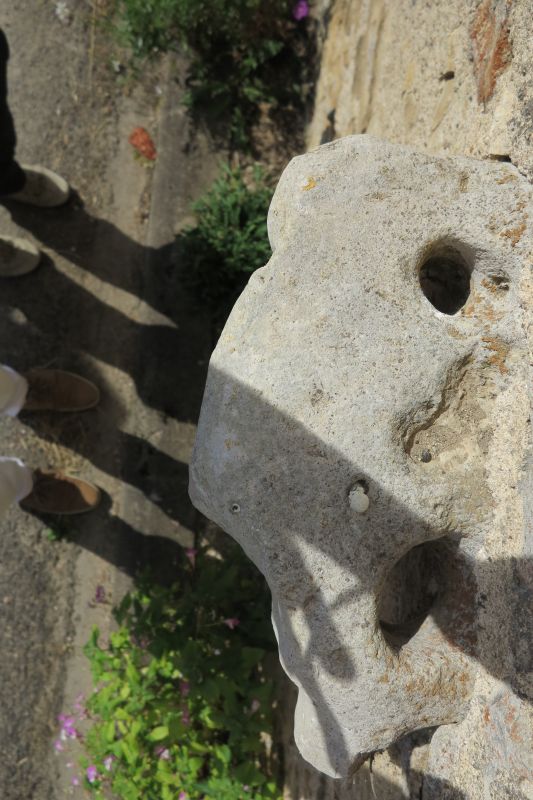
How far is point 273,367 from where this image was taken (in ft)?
4.14

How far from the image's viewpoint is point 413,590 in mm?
1618

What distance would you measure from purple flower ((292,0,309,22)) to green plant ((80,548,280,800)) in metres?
2.70

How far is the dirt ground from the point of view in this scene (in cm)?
315

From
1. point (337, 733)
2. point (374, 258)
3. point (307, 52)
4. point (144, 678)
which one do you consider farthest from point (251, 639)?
point (307, 52)

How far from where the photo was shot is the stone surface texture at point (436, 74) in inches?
53.4

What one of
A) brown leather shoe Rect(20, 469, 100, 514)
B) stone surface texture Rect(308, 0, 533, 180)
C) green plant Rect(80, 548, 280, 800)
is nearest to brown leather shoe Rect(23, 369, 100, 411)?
brown leather shoe Rect(20, 469, 100, 514)

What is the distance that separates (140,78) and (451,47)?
89.5 inches

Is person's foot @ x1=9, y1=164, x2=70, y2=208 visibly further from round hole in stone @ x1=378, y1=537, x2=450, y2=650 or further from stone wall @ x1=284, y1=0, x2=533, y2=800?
round hole in stone @ x1=378, y1=537, x2=450, y2=650

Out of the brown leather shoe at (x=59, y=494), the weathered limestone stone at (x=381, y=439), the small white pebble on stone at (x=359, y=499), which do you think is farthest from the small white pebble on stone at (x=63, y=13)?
the small white pebble on stone at (x=359, y=499)

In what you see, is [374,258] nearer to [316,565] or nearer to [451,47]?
[316,565]

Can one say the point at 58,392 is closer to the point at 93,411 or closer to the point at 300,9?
the point at 93,411

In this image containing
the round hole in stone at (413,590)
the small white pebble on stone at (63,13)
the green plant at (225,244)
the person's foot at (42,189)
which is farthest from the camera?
the small white pebble on stone at (63,13)

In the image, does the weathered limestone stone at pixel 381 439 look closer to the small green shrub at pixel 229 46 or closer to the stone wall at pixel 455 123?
the stone wall at pixel 455 123

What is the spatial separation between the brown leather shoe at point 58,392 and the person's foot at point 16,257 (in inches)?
21.8
